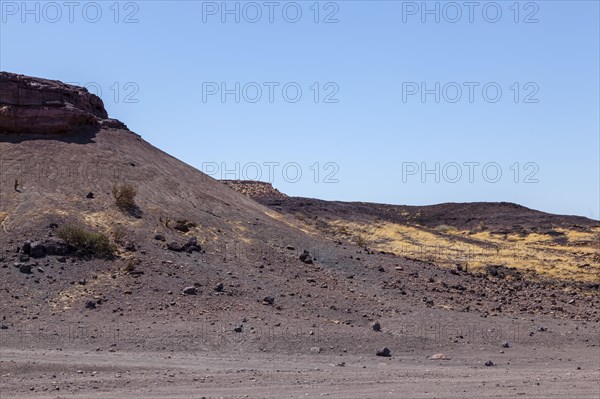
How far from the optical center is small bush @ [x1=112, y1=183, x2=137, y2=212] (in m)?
24.8

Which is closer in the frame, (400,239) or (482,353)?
(482,353)

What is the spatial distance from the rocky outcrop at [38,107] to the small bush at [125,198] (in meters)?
4.75

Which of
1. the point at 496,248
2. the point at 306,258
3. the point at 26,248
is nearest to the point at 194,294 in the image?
the point at 26,248

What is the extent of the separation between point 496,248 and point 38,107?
2171 cm

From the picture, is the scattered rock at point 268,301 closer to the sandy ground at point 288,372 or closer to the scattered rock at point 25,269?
the sandy ground at point 288,372

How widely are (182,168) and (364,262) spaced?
8727 mm

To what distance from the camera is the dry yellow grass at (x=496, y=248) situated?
1318 inches

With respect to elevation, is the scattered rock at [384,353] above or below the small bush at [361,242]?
below

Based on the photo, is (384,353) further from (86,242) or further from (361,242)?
(361,242)

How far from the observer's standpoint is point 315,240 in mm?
27844

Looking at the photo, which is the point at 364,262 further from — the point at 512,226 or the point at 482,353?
the point at 512,226

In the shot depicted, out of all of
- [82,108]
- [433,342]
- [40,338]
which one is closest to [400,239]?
[82,108]

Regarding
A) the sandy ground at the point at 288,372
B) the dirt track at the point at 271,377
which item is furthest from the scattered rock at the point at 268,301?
the dirt track at the point at 271,377

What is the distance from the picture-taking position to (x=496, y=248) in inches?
1544
